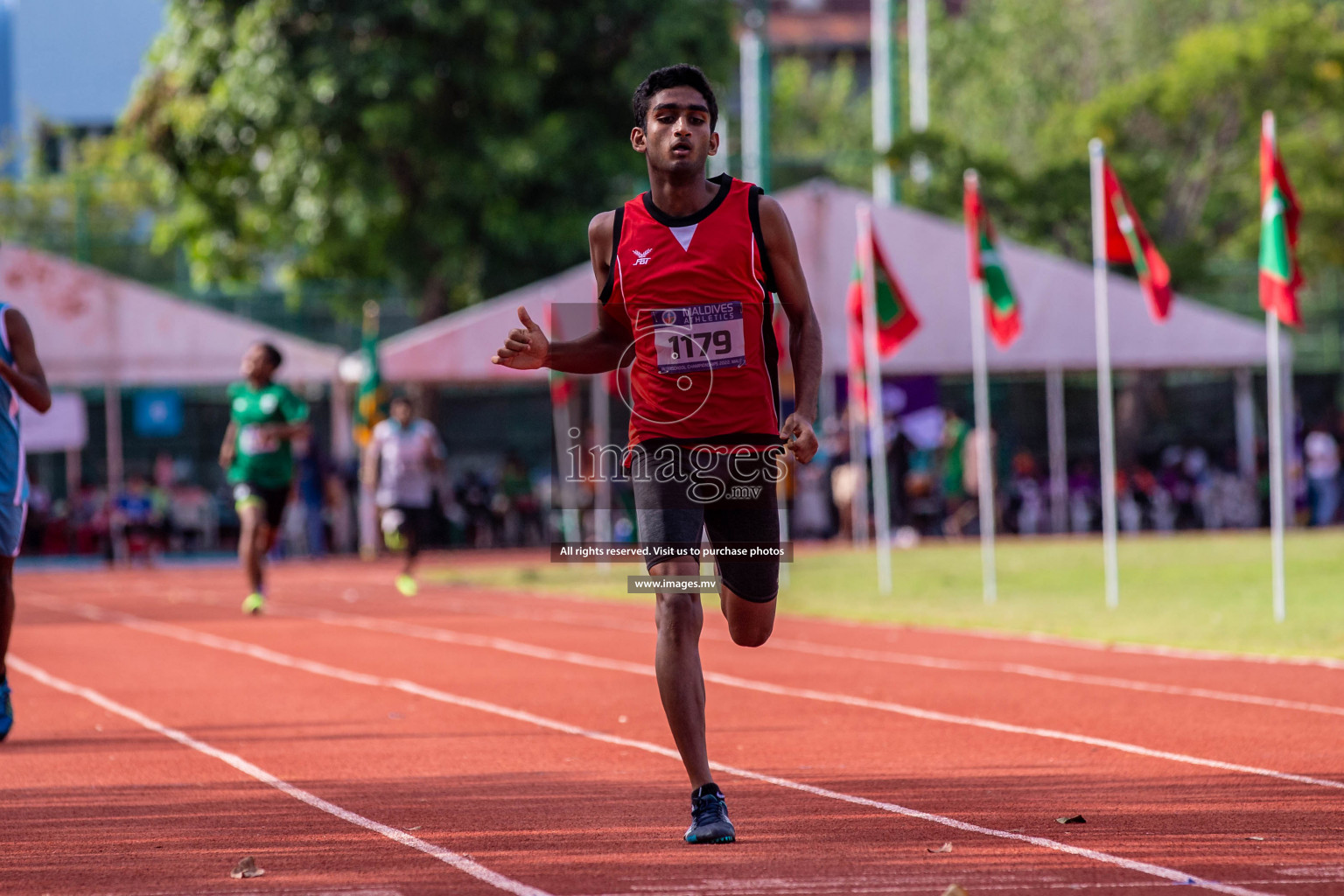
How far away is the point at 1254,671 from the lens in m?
10.4

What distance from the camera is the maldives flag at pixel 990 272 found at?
1677 cm

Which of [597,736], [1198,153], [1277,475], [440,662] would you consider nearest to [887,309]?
[1277,475]

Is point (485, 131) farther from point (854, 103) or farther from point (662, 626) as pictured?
point (854, 103)

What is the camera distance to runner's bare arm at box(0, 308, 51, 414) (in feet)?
26.0

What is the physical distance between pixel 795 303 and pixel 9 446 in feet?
13.2

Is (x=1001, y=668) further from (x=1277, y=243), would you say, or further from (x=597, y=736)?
(x=1277, y=243)

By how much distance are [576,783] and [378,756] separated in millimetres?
1191

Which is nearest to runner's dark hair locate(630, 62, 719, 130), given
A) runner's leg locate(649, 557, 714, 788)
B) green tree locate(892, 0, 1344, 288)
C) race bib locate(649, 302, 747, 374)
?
race bib locate(649, 302, 747, 374)

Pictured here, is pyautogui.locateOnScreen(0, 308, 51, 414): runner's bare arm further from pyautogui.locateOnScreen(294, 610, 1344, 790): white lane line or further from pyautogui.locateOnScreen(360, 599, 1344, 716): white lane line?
pyautogui.locateOnScreen(360, 599, 1344, 716): white lane line

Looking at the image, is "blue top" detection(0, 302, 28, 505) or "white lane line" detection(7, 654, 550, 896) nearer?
"white lane line" detection(7, 654, 550, 896)

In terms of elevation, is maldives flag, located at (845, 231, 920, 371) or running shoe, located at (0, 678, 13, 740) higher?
maldives flag, located at (845, 231, 920, 371)

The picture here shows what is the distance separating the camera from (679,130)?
18.0 ft

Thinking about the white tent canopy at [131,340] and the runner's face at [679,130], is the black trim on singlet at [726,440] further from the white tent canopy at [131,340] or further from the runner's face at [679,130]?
the white tent canopy at [131,340]

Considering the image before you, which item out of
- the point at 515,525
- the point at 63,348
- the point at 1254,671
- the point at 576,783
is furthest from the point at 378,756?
the point at 515,525
